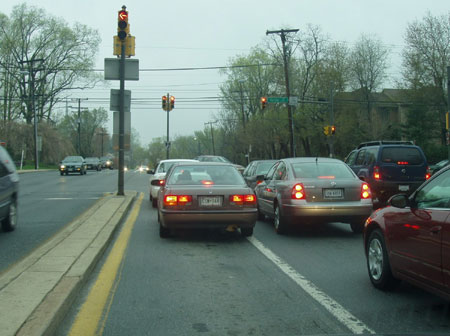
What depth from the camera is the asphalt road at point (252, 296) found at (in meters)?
4.57

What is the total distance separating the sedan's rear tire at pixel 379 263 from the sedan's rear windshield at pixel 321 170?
400 cm

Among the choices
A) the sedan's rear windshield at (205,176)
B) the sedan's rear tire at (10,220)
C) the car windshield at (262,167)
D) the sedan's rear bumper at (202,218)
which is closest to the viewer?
the sedan's rear bumper at (202,218)

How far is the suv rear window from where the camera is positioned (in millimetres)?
14289

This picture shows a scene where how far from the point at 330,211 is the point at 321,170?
3.61 feet

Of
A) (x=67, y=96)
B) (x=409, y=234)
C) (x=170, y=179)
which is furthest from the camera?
(x=67, y=96)

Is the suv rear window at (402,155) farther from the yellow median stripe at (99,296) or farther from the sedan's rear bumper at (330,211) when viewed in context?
the yellow median stripe at (99,296)

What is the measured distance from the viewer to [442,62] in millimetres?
43125

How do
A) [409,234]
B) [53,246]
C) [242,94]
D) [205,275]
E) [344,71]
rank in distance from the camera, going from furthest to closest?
[242,94], [344,71], [53,246], [205,275], [409,234]

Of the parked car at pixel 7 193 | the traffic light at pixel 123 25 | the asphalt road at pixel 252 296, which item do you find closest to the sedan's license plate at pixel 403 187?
the asphalt road at pixel 252 296

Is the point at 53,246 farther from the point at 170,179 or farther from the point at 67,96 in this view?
the point at 67,96

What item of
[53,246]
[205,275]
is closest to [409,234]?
[205,275]

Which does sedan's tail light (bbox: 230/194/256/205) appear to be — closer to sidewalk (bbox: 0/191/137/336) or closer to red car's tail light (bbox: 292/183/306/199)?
red car's tail light (bbox: 292/183/306/199)

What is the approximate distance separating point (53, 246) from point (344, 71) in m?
49.8

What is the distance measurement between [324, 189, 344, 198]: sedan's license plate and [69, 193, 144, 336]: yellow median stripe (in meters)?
3.77
